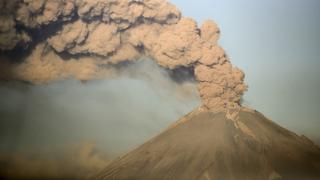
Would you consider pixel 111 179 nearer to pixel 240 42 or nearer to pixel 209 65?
pixel 209 65

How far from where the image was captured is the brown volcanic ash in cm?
681

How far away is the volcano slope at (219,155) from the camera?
7.12 meters

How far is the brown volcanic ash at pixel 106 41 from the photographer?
22.3 ft

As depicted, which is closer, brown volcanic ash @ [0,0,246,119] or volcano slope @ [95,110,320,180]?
brown volcanic ash @ [0,0,246,119]

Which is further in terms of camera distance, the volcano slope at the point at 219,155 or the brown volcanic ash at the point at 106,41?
the volcano slope at the point at 219,155

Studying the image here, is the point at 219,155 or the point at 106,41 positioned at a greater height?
the point at 106,41

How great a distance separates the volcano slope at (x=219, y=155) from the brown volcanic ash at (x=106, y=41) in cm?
53

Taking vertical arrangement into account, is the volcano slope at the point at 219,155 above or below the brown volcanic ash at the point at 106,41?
below

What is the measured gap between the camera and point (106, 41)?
7.42m

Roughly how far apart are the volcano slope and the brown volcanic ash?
0.53 m

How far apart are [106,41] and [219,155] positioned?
9.11ft

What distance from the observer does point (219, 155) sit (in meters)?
7.47

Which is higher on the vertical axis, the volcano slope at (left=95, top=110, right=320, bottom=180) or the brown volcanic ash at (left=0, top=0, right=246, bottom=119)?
the brown volcanic ash at (left=0, top=0, right=246, bottom=119)

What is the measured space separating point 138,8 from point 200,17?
3.48 ft
